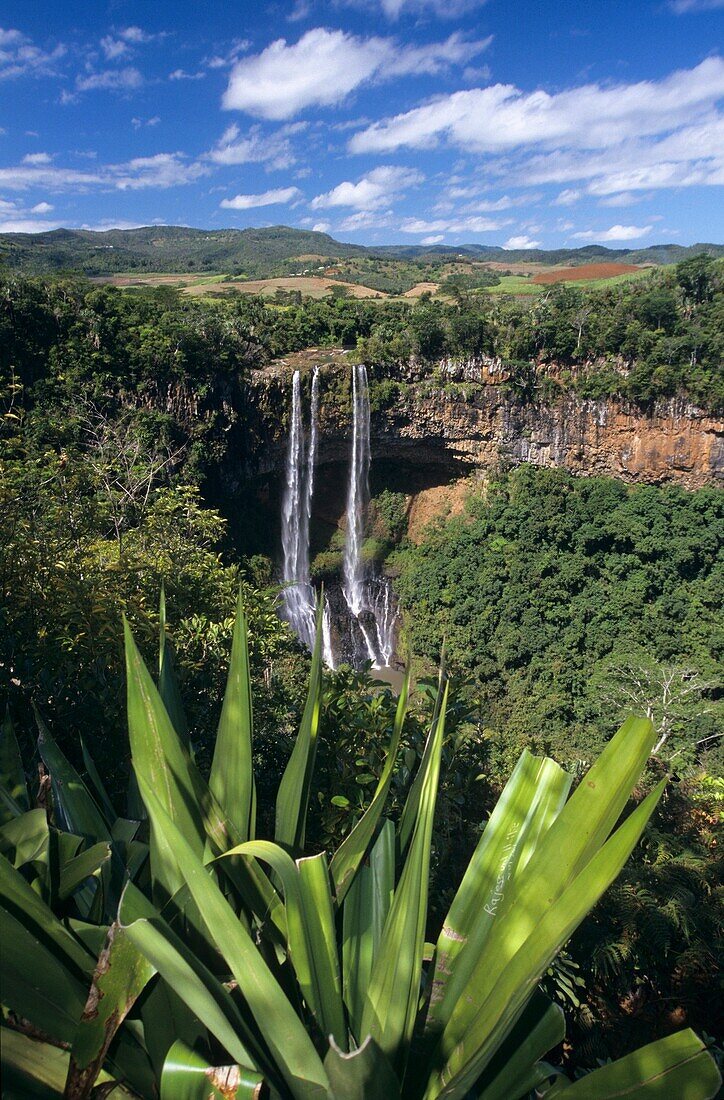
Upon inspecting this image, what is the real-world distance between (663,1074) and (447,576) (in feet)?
58.6

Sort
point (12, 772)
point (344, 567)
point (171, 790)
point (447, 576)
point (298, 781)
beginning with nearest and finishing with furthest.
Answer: point (171, 790)
point (298, 781)
point (12, 772)
point (447, 576)
point (344, 567)

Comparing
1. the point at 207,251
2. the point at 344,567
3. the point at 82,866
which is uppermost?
the point at 207,251

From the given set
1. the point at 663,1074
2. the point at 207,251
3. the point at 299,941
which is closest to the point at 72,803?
the point at 299,941

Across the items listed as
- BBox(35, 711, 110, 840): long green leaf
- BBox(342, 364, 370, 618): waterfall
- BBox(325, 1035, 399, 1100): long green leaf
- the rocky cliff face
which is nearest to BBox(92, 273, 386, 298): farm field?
the rocky cliff face

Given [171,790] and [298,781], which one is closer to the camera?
[171,790]

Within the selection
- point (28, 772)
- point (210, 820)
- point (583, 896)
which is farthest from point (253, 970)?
point (28, 772)

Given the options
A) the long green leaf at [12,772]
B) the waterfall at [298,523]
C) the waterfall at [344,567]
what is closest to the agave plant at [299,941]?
the long green leaf at [12,772]

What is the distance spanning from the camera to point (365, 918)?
1188mm

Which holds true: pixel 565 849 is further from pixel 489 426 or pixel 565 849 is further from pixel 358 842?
pixel 489 426

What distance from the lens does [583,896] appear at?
30.4 inches

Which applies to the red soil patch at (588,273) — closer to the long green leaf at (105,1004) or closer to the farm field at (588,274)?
the farm field at (588,274)

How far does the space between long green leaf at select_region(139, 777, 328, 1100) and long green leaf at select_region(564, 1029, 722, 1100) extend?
387 mm

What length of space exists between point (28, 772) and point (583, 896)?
175 cm

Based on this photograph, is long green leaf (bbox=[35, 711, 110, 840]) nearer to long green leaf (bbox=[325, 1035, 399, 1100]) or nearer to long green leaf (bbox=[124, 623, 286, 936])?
long green leaf (bbox=[124, 623, 286, 936])
